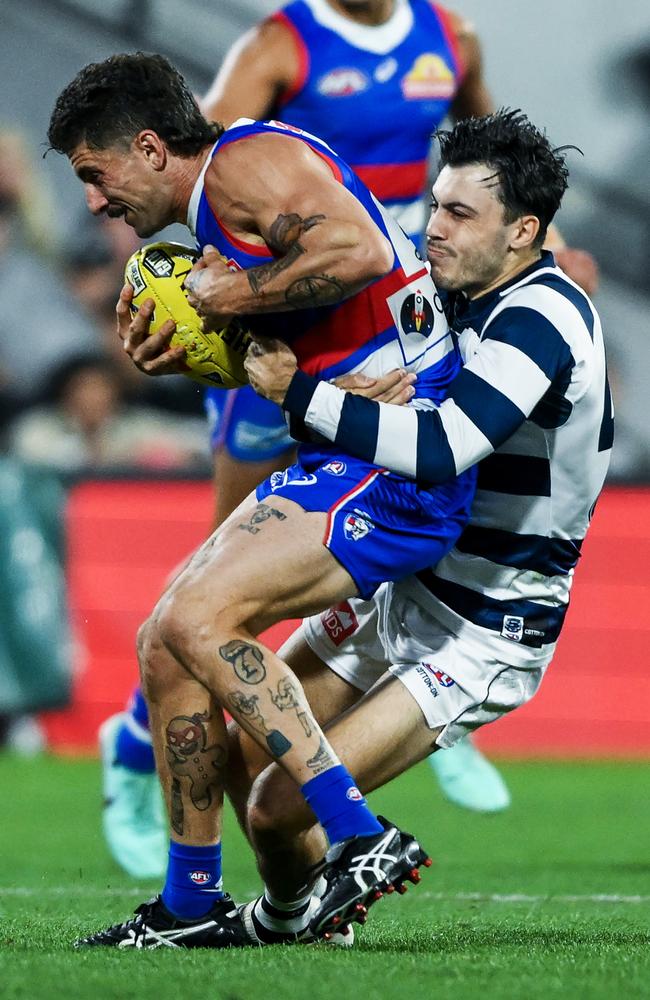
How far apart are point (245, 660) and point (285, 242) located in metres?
0.90

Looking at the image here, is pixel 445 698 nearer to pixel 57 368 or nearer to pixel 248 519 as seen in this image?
pixel 248 519

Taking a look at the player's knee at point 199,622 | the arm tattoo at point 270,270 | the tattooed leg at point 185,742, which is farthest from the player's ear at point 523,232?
the tattooed leg at point 185,742

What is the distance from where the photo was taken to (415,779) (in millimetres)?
8195

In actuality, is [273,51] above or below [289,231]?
below

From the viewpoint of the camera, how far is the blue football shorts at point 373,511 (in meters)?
3.66

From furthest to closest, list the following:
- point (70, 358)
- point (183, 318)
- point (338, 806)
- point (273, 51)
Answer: point (70, 358) < point (273, 51) < point (183, 318) < point (338, 806)

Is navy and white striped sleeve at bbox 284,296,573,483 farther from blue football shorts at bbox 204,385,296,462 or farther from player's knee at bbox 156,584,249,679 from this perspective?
blue football shorts at bbox 204,385,296,462

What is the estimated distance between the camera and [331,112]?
578cm

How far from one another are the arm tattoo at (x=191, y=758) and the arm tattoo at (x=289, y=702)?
0.22 metres

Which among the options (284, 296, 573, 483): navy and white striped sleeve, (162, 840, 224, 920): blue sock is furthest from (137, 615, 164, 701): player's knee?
(284, 296, 573, 483): navy and white striped sleeve

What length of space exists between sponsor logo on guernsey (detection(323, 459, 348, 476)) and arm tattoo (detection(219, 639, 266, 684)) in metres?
0.44

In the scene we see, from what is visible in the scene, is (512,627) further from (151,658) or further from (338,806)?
(151,658)

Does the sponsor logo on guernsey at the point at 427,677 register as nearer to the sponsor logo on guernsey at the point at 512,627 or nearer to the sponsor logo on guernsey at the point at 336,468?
the sponsor logo on guernsey at the point at 512,627

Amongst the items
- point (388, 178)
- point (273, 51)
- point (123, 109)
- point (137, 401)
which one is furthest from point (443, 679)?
point (137, 401)
